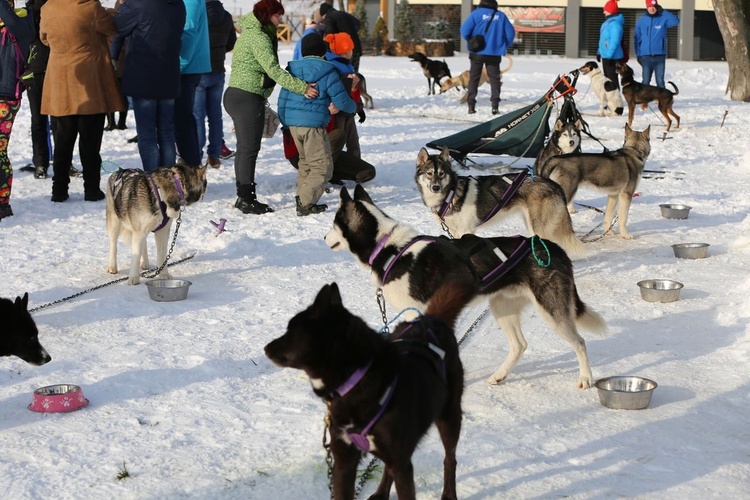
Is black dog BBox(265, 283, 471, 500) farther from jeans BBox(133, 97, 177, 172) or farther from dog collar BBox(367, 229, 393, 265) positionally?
jeans BBox(133, 97, 177, 172)

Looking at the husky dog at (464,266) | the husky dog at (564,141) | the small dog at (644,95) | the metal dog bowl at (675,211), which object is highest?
the small dog at (644,95)

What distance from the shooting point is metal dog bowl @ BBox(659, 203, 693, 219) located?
8.98 m

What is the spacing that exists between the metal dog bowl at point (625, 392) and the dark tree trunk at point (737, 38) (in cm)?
1425

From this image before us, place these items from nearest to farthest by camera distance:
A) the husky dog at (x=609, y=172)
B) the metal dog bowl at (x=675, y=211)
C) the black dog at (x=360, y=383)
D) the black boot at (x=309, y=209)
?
the black dog at (x=360, y=383)
the husky dog at (x=609, y=172)
the black boot at (x=309, y=209)
the metal dog bowl at (x=675, y=211)

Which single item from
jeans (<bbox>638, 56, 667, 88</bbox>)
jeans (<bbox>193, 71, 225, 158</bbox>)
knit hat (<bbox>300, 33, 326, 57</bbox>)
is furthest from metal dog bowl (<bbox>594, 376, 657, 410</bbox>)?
jeans (<bbox>638, 56, 667, 88</bbox>)

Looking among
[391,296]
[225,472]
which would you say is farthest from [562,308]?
[225,472]

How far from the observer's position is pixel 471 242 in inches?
185

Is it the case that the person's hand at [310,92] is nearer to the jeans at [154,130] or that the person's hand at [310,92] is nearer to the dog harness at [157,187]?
the jeans at [154,130]

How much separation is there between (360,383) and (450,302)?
678 mm

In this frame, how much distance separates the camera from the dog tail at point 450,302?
11.3ft

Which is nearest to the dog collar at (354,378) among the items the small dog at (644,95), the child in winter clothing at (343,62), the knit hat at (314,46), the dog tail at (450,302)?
the dog tail at (450,302)

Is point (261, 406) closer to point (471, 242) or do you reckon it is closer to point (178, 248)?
point (471, 242)

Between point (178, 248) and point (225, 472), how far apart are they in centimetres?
394

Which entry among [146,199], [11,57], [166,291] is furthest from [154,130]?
[166,291]
